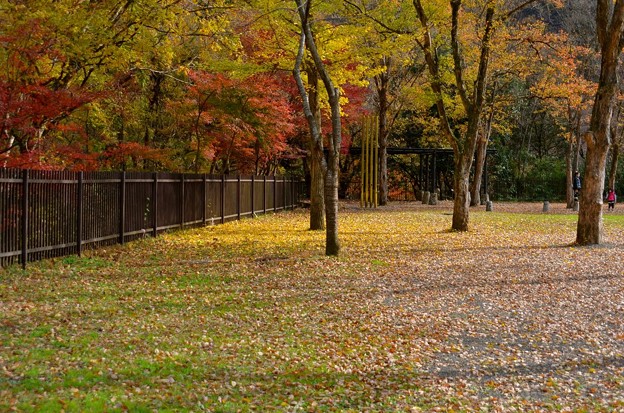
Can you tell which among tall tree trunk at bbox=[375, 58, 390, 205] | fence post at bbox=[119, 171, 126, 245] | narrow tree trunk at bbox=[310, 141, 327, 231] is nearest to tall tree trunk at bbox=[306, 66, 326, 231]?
narrow tree trunk at bbox=[310, 141, 327, 231]

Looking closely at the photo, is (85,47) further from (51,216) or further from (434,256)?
(434,256)

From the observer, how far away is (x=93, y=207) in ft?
44.0

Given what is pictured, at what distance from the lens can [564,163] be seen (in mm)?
44219

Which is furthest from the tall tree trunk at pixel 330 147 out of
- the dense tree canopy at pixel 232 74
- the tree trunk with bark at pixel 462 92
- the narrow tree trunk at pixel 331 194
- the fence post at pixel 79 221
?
the tree trunk with bark at pixel 462 92

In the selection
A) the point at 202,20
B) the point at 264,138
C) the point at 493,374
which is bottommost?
the point at 493,374

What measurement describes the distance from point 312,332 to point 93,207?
7.85 metres

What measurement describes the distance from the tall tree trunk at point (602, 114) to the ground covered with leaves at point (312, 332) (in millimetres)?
1729

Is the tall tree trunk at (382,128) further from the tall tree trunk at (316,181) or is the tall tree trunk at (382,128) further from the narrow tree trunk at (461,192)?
the narrow tree trunk at (461,192)

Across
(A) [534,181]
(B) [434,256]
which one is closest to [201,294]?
(B) [434,256]

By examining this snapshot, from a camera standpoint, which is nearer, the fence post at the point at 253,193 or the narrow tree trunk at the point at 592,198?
the narrow tree trunk at the point at 592,198

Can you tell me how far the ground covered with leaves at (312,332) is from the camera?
5.07 metres

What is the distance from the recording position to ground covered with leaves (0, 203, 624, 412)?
200 inches

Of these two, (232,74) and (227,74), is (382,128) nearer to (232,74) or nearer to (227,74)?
(227,74)

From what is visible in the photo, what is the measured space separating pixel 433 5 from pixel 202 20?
6970mm
